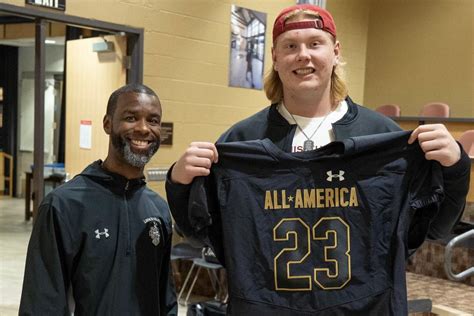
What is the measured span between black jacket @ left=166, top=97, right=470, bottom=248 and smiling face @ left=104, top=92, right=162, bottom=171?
0.25 meters

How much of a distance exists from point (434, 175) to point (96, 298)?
1122mm

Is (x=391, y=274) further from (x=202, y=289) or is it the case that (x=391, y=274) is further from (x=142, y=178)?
(x=202, y=289)

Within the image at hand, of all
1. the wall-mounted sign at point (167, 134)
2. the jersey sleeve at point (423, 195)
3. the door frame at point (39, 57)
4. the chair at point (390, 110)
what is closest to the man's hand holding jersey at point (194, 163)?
the jersey sleeve at point (423, 195)

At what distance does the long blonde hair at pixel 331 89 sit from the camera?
70.2 inches

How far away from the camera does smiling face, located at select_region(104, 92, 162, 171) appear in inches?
77.5

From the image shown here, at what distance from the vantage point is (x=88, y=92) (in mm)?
5461

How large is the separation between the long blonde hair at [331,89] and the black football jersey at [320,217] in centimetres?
20

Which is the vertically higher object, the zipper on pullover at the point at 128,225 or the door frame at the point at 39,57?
the door frame at the point at 39,57

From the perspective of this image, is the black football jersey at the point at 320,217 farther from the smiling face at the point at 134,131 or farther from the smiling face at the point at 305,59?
the smiling face at the point at 134,131

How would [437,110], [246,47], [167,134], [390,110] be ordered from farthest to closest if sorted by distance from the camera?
1. [390,110]
2. [437,110]
3. [246,47]
4. [167,134]

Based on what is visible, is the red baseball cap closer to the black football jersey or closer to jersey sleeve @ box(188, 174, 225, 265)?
the black football jersey

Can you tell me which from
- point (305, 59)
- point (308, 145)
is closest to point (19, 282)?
point (308, 145)

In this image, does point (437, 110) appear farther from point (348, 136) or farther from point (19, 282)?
point (348, 136)

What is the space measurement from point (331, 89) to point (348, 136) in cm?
17
